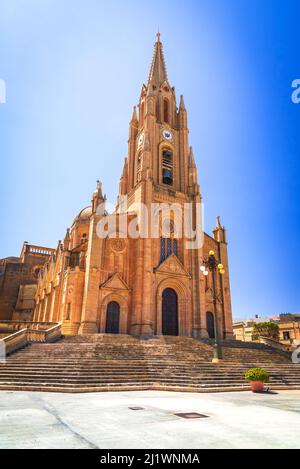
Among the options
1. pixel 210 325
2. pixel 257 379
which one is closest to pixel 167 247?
pixel 210 325

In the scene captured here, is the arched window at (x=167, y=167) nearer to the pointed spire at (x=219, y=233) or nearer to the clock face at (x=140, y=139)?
the clock face at (x=140, y=139)

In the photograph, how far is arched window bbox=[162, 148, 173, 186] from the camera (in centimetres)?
3191

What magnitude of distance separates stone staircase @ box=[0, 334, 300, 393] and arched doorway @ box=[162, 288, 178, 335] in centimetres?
718

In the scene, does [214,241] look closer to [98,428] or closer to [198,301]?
[198,301]

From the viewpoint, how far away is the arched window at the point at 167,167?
31.9 m

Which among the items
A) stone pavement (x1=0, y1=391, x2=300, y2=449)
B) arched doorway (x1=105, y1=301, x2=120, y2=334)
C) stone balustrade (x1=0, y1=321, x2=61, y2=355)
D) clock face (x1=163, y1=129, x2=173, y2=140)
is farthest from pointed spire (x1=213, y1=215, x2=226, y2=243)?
stone pavement (x1=0, y1=391, x2=300, y2=449)

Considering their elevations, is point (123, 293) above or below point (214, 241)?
below

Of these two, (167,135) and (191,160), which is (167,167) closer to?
(191,160)

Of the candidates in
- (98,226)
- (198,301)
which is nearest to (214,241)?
(198,301)

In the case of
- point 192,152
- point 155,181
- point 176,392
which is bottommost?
point 176,392

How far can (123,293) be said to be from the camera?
24.9 meters

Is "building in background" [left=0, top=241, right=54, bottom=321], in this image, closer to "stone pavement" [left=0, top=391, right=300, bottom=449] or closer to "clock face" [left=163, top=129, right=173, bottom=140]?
"clock face" [left=163, top=129, right=173, bottom=140]

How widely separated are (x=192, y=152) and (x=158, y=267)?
→ 49.0 ft

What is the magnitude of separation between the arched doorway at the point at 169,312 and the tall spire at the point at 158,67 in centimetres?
2629
